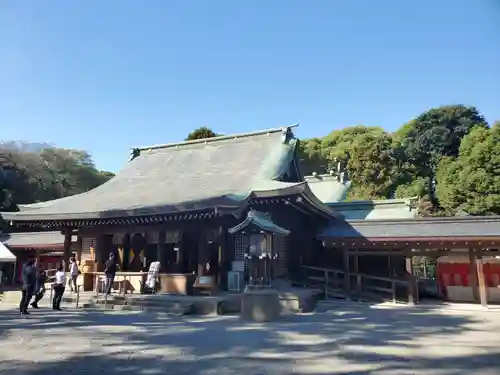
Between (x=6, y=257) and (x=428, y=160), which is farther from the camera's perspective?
(x=428, y=160)

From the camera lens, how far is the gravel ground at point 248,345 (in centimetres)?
599

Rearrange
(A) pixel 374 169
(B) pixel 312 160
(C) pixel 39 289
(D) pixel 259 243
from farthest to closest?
(B) pixel 312 160
(A) pixel 374 169
(C) pixel 39 289
(D) pixel 259 243

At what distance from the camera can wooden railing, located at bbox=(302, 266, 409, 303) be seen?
15570 millimetres

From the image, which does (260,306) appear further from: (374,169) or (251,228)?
(374,169)

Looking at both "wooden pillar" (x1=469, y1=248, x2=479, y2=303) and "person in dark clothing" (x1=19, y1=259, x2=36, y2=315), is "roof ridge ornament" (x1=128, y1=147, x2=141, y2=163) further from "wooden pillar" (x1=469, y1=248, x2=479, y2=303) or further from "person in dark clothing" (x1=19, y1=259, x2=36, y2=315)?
"wooden pillar" (x1=469, y1=248, x2=479, y2=303)

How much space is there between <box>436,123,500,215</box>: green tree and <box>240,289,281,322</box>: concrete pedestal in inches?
1019

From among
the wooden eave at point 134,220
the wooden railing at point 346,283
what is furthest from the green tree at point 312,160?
the wooden eave at point 134,220

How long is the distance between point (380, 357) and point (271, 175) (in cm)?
1115

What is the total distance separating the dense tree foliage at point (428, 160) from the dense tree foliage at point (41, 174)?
→ 26294 millimetres

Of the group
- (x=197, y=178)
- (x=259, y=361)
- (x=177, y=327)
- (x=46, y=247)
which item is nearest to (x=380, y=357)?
(x=259, y=361)

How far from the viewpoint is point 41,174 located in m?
36.2

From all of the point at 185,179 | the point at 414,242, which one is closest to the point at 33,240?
the point at 185,179

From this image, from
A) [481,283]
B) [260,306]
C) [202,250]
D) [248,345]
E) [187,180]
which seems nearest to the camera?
[248,345]

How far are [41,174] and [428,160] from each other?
39.9 m
